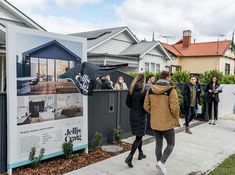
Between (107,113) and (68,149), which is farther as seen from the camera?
(107,113)

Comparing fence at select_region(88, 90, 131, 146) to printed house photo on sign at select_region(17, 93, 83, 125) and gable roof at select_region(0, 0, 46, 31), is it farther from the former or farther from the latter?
gable roof at select_region(0, 0, 46, 31)

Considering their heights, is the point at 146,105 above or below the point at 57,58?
below

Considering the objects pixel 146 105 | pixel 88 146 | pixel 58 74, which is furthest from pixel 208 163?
pixel 58 74

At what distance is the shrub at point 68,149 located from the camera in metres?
5.47

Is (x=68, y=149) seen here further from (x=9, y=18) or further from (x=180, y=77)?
(x=180, y=77)

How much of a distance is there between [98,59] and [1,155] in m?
14.4

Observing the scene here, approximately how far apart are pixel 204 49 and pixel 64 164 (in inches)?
1151

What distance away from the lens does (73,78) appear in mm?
5352

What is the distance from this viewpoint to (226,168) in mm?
5344

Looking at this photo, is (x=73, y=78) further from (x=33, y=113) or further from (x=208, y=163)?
(x=208, y=163)

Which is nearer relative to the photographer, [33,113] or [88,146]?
[33,113]

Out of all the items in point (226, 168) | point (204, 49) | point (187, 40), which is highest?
point (187, 40)

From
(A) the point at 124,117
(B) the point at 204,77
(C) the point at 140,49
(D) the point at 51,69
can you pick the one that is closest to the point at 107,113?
(A) the point at 124,117

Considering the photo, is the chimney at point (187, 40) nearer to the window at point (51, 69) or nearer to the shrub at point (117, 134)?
the shrub at point (117, 134)
